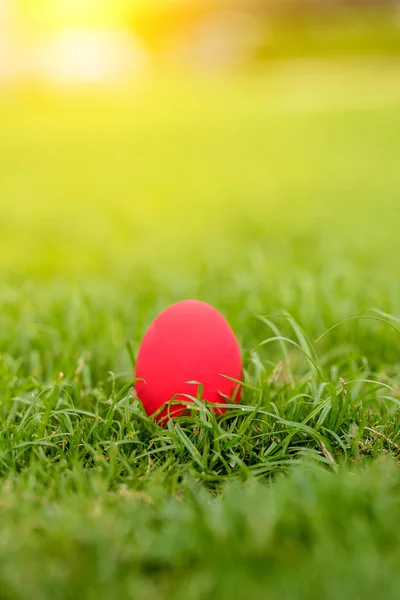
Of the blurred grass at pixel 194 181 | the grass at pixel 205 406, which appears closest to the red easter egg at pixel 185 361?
the grass at pixel 205 406

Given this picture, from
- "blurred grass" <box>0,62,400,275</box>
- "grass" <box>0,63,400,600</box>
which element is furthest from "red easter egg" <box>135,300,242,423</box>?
"blurred grass" <box>0,62,400,275</box>

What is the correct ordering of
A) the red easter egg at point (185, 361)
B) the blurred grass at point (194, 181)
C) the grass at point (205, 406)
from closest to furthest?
the grass at point (205, 406) → the red easter egg at point (185, 361) → the blurred grass at point (194, 181)

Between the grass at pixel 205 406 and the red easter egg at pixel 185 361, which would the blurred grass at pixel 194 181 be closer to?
the grass at pixel 205 406

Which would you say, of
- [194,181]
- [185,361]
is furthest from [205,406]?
[194,181]

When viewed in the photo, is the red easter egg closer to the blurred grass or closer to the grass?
the grass

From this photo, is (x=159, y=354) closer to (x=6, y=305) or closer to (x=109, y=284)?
(x=6, y=305)

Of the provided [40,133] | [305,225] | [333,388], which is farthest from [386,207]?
[40,133]

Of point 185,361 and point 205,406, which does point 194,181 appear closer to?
point 185,361

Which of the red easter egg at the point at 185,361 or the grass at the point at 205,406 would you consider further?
the red easter egg at the point at 185,361

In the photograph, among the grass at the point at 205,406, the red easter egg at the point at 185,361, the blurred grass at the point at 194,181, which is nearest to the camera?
the grass at the point at 205,406
